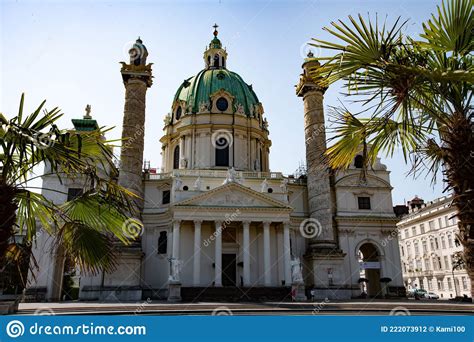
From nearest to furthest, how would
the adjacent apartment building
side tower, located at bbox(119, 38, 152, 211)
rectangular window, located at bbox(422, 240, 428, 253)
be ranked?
side tower, located at bbox(119, 38, 152, 211) → the adjacent apartment building → rectangular window, located at bbox(422, 240, 428, 253)

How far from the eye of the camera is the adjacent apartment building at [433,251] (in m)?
53.4

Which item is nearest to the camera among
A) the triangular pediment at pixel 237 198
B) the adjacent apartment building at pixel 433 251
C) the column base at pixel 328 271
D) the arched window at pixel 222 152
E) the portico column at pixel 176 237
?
the column base at pixel 328 271

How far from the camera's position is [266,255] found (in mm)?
36656

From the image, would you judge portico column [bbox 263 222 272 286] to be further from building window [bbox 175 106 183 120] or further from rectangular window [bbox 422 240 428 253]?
rectangular window [bbox 422 240 428 253]

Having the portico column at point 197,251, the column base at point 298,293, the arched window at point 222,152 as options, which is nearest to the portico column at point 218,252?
the portico column at point 197,251

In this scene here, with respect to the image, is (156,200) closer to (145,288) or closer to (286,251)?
(145,288)

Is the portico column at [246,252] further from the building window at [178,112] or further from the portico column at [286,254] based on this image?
the building window at [178,112]

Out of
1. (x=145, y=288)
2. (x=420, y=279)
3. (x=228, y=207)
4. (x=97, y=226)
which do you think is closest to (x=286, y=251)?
(x=228, y=207)

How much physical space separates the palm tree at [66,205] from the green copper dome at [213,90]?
1609 inches

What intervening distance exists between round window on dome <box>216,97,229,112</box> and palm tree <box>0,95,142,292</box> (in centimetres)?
4094

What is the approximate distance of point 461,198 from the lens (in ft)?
22.1

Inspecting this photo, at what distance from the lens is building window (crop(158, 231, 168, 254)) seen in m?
39.8

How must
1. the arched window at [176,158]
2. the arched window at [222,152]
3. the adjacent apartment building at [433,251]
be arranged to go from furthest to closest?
the adjacent apartment building at [433,251] < the arched window at [176,158] < the arched window at [222,152]

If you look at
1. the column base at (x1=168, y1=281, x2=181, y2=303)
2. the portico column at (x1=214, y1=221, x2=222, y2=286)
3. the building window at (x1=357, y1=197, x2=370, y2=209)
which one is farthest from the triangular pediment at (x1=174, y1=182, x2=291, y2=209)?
the building window at (x1=357, y1=197, x2=370, y2=209)
